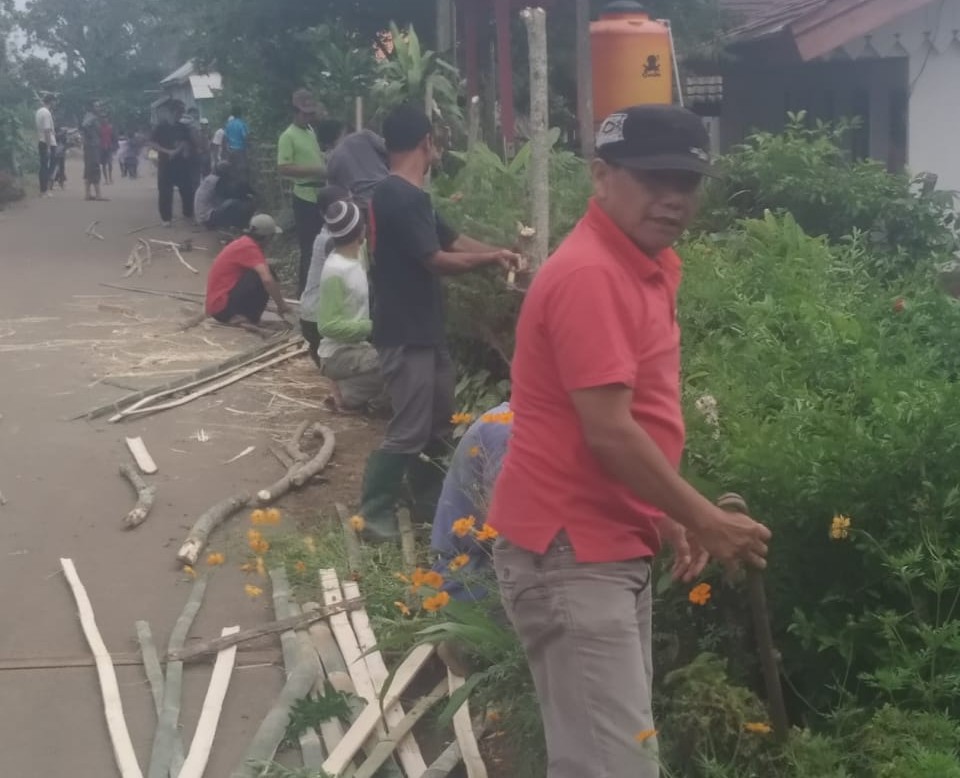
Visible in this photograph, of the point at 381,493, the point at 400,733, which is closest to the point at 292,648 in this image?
the point at 400,733

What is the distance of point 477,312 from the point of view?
7559mm

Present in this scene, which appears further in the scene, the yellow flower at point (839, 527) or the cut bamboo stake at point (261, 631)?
the cut bamboo stake at point (261, 631)

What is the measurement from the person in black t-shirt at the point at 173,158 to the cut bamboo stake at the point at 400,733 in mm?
17975

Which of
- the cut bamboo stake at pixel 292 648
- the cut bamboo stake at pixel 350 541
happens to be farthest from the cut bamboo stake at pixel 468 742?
the cut bamboo stake at pixel 350 541

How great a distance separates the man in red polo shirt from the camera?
3.04 meters

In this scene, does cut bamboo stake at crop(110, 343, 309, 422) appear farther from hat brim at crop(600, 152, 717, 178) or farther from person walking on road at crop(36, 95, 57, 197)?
person walking on road at crop(36, 95, 57, 197)

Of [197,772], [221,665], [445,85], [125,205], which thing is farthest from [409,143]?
[125,205]

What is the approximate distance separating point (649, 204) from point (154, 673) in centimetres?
301

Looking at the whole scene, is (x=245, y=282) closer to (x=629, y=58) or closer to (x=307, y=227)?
(x=307, y=227)

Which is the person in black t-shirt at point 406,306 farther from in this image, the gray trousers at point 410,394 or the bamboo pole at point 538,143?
the bamboo pole at point 538,143

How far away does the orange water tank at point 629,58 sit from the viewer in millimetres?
10195

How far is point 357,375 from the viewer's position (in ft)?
28.9

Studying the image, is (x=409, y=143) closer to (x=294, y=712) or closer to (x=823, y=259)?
(x=823, y=259)

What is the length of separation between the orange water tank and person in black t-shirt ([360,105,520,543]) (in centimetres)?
403
